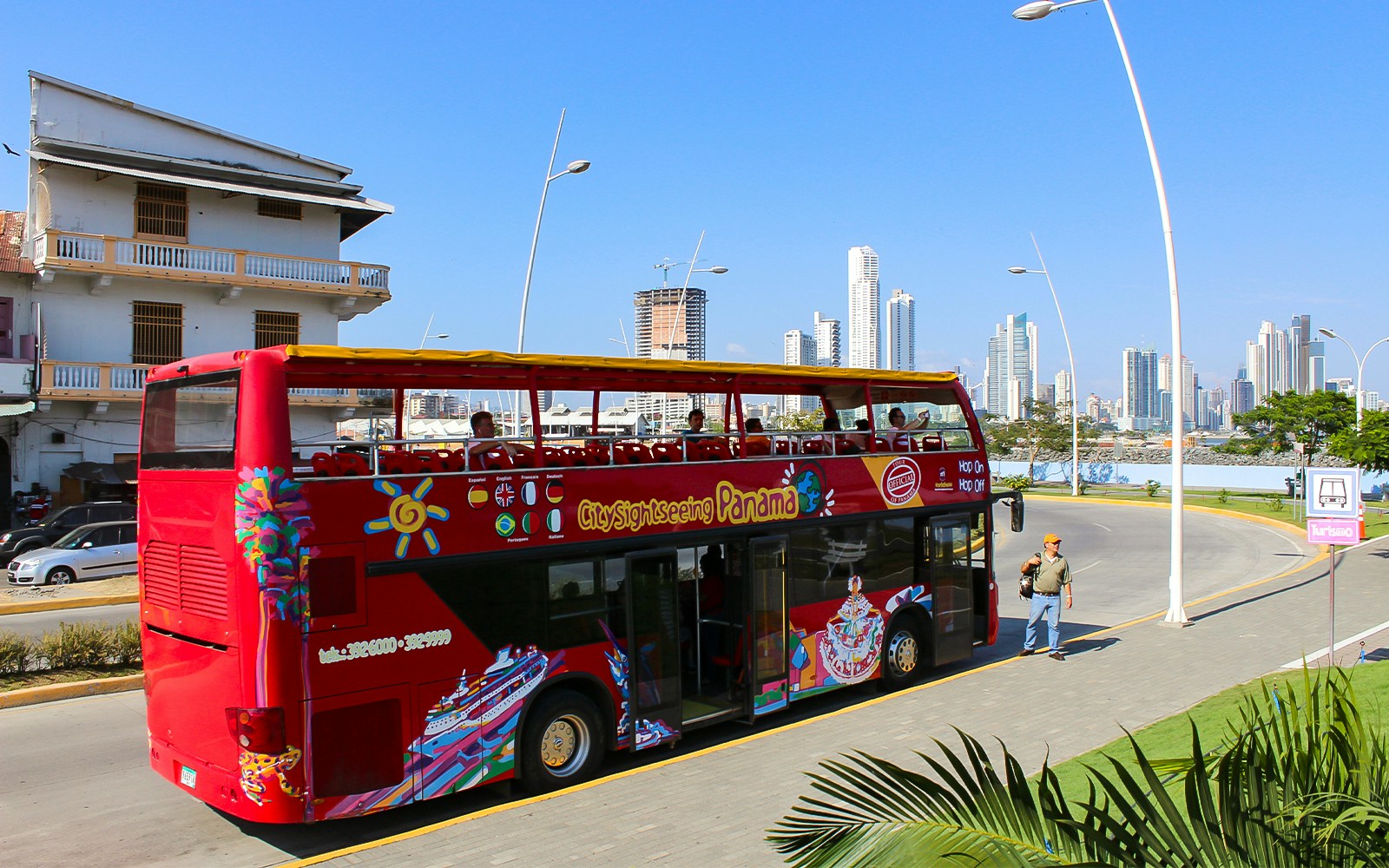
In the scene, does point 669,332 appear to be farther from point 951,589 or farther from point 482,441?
point 482,441

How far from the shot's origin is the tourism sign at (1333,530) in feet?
37.7

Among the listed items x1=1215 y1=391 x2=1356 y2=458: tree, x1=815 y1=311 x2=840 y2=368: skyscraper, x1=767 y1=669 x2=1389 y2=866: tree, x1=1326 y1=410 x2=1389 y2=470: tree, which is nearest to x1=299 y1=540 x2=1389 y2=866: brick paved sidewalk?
x1=767 y1=669 x2=1389 y2=866: tree

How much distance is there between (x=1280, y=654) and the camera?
13008 mm

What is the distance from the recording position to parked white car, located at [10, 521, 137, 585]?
67.8 feet

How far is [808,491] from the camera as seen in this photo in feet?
35.5

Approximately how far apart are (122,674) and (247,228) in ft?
70.4

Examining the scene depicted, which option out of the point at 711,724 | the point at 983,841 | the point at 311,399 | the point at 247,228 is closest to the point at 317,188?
the point at 247,228

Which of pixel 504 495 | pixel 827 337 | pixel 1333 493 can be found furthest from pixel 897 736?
Result: pixel 827 337

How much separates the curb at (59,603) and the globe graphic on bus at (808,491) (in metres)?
14.8

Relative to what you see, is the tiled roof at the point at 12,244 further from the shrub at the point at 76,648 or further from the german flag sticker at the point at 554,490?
the german flag sticker at the point at 554,490

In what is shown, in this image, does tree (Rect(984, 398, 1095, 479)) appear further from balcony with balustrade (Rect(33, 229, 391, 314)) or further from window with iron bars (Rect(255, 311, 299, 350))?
window with iron bars (Rect(255, 311, 299, 350))

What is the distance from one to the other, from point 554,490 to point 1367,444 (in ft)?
80.9

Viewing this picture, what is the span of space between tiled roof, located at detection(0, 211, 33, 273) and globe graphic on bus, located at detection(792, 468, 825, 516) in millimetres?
25774

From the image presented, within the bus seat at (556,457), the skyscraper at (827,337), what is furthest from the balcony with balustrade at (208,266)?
the skyscraper at (827,337)
